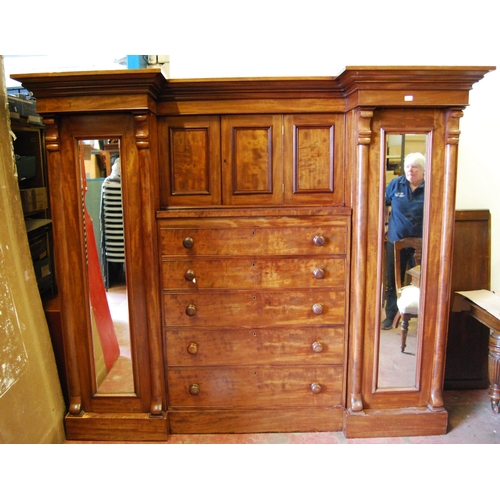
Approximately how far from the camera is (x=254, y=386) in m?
2.40

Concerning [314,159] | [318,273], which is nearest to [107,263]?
[318,273]

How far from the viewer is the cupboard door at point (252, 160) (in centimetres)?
229

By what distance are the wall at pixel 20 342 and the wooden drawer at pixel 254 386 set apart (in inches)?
24.4

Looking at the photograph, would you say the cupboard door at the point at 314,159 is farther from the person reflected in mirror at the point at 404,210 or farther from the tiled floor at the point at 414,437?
the tiled floor at the point at 414,437

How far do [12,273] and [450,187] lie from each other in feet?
7.13

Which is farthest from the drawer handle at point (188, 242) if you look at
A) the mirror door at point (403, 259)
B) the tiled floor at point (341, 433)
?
the mirror door at point (403, 259)

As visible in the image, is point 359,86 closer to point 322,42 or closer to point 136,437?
point 322,42

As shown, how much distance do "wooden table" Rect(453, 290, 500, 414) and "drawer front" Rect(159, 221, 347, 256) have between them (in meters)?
0.90

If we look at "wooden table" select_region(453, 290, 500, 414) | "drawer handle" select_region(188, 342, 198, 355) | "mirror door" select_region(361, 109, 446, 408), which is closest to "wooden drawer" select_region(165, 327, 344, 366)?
"drawer handle" select_region(188, 342, 198, 355)

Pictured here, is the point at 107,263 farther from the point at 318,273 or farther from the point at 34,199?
the point at 318,273

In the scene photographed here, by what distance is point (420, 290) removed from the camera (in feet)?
7.64

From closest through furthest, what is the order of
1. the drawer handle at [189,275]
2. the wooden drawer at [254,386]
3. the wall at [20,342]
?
the wall at [20,342], the drawer handle at [189,275], the wooden drawer at [254,386]

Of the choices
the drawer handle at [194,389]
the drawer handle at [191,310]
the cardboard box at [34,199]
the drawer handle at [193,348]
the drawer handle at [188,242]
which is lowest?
the drawer handle at [194,389]

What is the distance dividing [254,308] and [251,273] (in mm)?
187
